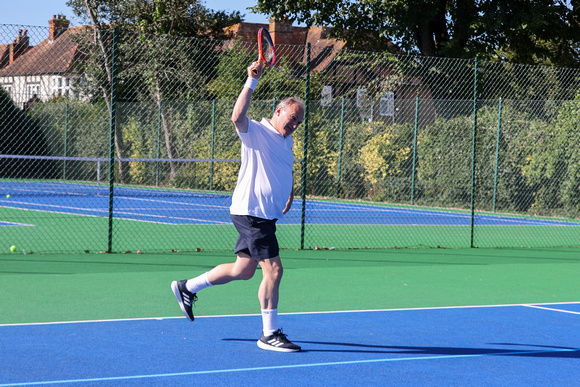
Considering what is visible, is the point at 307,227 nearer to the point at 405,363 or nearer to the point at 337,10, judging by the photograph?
the point at 405,363

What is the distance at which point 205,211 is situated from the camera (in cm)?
1786

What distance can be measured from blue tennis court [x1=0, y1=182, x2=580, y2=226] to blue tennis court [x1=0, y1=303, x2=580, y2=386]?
8951 mm

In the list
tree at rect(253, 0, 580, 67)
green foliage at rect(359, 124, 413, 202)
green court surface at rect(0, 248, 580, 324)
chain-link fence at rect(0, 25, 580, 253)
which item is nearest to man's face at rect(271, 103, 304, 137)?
green court surface at rect(0, 248, 580, 324)

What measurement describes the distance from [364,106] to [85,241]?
1199cm

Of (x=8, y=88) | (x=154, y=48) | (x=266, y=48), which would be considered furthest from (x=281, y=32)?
(x=266, y=48)

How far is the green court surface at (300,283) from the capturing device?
22.3 feet

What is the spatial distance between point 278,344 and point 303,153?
28.7 feet

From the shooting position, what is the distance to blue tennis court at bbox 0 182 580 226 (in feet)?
52.9

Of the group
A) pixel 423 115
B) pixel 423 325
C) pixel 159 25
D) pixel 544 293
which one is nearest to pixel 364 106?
pixel 423 115

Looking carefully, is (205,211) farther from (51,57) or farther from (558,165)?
(51,57)

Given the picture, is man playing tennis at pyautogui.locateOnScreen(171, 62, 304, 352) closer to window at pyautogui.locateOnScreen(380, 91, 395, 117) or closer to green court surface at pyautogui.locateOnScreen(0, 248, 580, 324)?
green court surface at pyautogui.locateOnScreen(0, 248, 580, 324)

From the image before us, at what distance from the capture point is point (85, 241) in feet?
38.2

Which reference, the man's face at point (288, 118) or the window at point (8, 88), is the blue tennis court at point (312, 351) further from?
the window at point (8, 88)

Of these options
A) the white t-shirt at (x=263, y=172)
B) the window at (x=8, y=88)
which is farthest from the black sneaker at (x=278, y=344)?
the window at (x=8, y=88)
